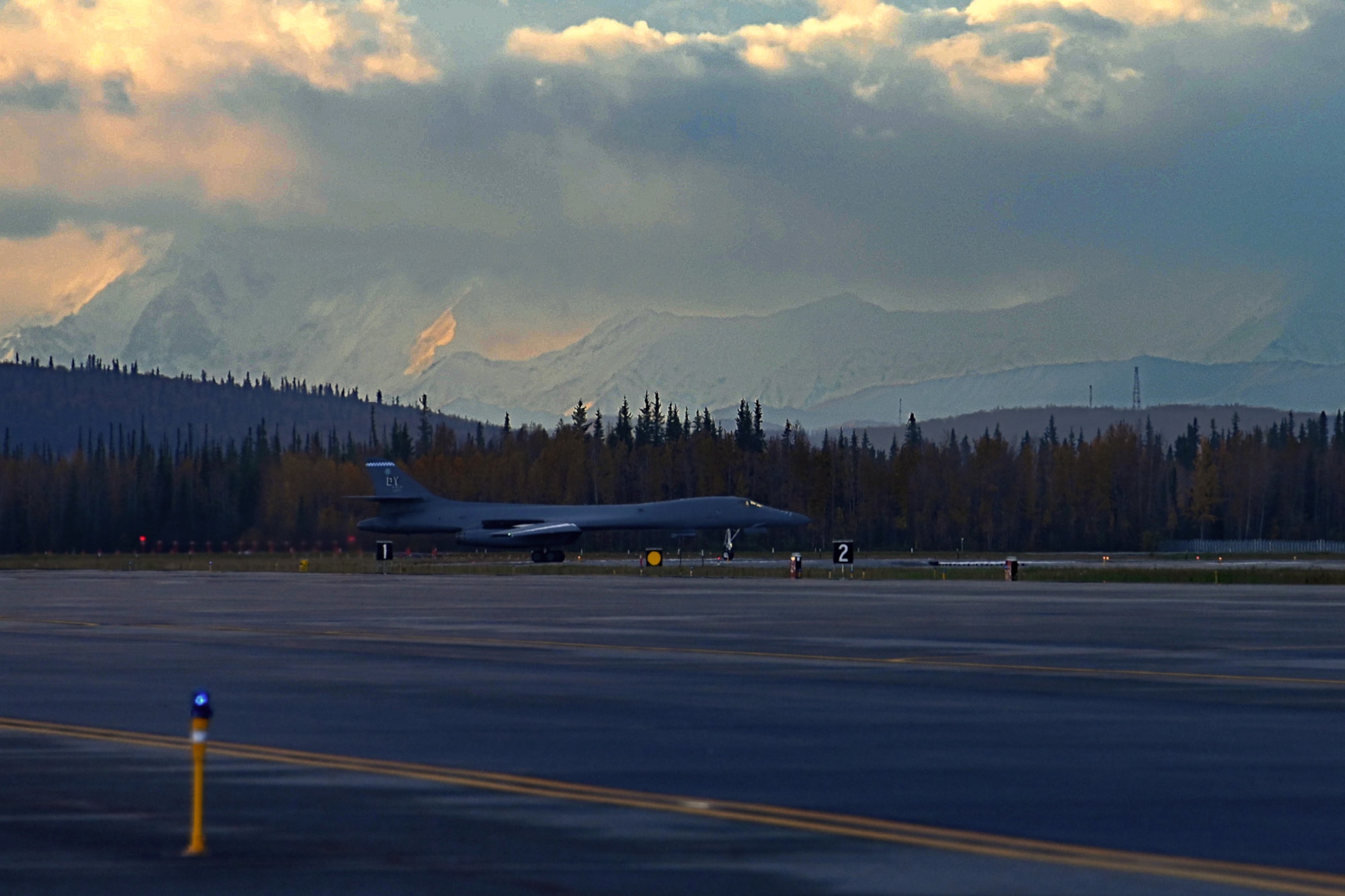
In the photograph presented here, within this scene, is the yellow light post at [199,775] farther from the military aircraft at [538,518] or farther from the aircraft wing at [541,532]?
the aircraft wing at [541,532]

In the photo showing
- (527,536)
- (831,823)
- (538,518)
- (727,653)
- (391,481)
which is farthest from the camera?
(391,481)

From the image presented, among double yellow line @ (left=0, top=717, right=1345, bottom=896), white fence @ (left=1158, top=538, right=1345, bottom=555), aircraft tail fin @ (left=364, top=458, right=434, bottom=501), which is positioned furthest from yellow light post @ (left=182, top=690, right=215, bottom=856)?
white fence @ (left=1158, top=538, right=1345, bottom=555)

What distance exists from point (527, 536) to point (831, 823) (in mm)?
91301

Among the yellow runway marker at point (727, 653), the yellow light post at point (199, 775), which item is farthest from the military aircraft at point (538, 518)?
the yellow light post at point (199, 775)

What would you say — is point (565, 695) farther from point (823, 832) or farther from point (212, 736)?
point (823, 832)

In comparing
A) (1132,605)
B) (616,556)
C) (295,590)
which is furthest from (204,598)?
(616,556)

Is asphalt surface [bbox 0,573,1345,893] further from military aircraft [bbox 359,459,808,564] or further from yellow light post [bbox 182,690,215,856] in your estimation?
military aircraft [bbox 359,459,808,564]

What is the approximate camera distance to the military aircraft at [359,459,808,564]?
103 metres

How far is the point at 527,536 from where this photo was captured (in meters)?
104

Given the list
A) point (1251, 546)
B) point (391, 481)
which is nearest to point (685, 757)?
point (391, 481)

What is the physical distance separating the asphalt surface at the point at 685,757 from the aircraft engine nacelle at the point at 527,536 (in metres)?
65.0

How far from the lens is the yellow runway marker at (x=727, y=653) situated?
1043 inches

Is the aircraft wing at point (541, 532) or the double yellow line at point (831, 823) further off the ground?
the aircraft wing at point (541, 532)

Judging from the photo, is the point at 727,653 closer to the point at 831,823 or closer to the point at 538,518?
the point at 831,823
